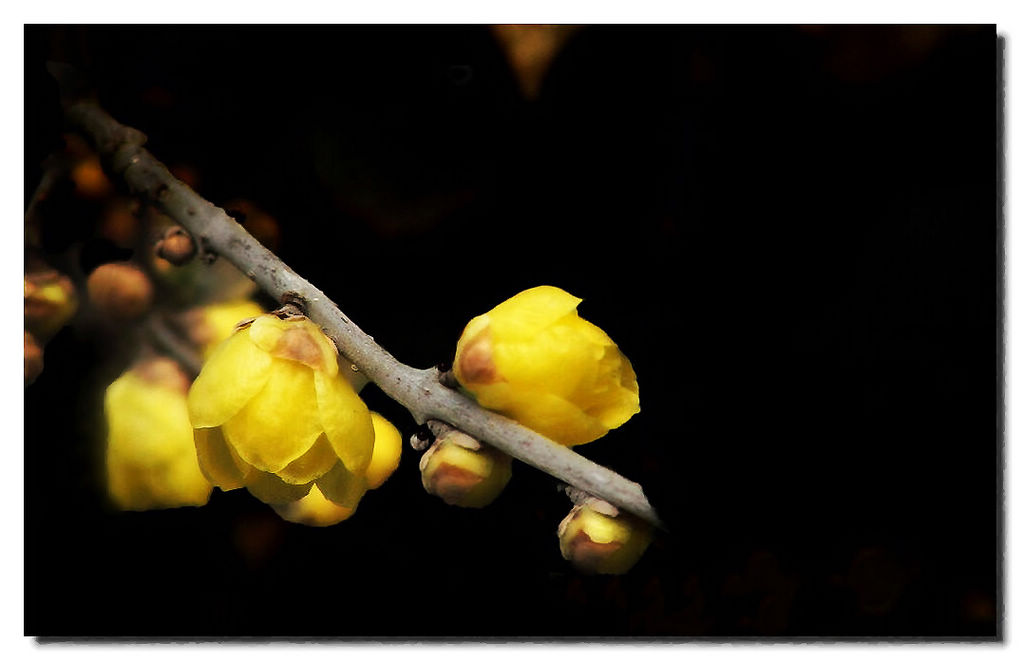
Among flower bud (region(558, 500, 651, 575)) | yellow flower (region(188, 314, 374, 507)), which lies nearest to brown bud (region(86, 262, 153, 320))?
yellow flower (region(188, 314, 374, 507))

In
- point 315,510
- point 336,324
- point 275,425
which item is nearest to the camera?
point 275,425

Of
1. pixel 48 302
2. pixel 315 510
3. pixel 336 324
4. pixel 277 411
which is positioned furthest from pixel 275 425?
pixel 48 302

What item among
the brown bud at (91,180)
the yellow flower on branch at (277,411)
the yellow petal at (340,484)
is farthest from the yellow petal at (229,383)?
the brown bud at (91,180)

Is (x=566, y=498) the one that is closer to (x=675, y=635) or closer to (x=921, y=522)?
(x=675, y=635)

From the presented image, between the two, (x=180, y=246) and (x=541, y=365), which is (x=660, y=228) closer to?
(x=541, y=365)

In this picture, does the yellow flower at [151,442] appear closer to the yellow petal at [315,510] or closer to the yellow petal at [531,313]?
the yellow petal at [315,510]

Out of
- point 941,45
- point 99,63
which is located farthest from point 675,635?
point 99,63
